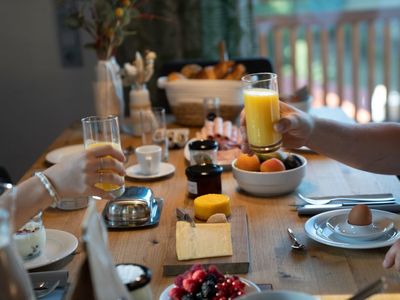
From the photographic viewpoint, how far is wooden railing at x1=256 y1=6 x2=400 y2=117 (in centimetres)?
464

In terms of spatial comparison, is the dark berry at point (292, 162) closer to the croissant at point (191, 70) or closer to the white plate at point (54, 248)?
the white plate at point (54, 248)

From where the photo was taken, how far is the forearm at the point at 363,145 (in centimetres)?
189

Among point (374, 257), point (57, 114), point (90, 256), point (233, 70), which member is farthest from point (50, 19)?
point (90, 256)

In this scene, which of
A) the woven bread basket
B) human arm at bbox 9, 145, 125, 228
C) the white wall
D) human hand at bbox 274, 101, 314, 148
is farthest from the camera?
the white wall

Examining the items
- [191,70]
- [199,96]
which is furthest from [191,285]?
[191,70]

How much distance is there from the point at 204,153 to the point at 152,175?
19 cm

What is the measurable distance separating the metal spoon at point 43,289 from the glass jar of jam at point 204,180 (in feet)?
1.98

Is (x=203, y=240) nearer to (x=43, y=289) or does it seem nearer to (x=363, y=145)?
(x=43, y=289)

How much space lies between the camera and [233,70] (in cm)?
285

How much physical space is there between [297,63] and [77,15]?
234cm

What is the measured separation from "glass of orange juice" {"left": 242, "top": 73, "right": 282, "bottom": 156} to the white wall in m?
2.15

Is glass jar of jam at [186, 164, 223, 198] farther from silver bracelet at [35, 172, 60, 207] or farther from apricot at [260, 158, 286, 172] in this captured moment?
silver bracelet at [35, 172, 60, 207]

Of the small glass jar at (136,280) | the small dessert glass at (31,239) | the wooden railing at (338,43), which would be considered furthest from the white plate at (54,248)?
the wooden railing at (338,43)

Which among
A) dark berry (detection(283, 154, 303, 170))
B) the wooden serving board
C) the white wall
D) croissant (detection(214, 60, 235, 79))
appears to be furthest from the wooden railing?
the wooden serving board
